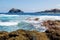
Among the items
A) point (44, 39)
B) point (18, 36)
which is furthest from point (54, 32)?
point (18, 36)

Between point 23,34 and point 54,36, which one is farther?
point 54,36

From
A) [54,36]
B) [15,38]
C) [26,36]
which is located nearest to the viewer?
[15,38]

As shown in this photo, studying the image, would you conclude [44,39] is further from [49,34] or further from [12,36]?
[12,36]

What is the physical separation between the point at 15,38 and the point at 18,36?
17 centimetres

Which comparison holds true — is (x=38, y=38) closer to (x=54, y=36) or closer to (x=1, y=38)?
(x=54, y=36)

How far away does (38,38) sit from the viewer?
534 centimetres

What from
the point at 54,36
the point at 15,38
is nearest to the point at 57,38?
the point at 54,36

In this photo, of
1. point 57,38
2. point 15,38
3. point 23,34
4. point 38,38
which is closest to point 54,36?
point 57,38

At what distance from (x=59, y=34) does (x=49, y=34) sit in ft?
1.18

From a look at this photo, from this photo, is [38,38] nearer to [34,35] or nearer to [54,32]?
[34,35]

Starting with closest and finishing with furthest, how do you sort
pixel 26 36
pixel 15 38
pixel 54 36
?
pixel 15 38, pixel 26 36, pixel 54 36

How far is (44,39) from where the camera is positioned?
561cm

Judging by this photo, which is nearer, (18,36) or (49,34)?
(18,36)

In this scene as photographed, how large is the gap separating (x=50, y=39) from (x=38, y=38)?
26.7 inches
